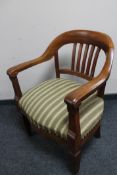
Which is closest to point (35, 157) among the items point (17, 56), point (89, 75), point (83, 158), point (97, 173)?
point (83, 158)

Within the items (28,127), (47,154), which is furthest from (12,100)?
(47,154)

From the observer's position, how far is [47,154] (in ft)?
5.19

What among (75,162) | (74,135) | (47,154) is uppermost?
(74,135)

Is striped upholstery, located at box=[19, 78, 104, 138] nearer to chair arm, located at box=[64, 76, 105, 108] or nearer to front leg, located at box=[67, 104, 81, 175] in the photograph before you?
front leg, located at box=[67, 104, 81, 175]

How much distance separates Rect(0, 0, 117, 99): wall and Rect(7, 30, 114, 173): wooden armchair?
0.22 meters

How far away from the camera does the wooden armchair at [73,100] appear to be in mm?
1124

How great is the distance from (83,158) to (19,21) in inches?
41.8

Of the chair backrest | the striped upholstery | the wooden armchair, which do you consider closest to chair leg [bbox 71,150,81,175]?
the wooden armchair

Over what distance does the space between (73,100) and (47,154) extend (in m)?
0.71

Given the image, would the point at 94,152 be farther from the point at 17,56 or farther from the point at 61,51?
the point at 17,56

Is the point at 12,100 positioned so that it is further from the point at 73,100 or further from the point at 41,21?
the point at 73,100

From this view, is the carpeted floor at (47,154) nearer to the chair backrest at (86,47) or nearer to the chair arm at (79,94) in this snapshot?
the chair backrest at (86,47)

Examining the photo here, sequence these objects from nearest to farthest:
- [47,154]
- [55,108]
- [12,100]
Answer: [55,108] → [47,154] → [12,100]

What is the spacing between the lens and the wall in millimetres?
1593
